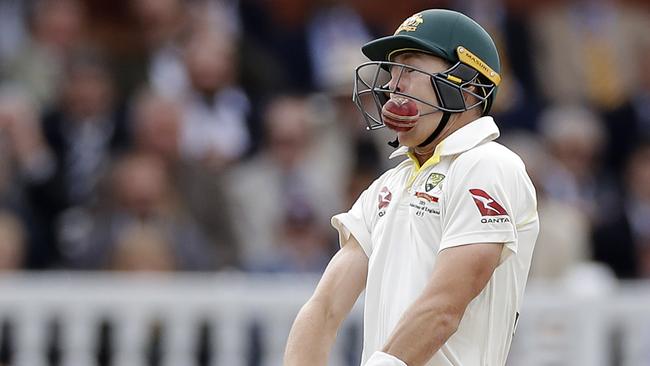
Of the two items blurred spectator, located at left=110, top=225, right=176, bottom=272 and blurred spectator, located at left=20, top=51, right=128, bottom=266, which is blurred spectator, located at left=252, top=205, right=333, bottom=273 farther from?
blurred spectator, located at left=20, top=51, right=128, bottom=266

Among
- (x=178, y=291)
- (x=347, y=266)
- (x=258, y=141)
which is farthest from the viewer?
(x=258, y=141)

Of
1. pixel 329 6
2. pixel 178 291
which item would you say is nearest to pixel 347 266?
pixel 178 291

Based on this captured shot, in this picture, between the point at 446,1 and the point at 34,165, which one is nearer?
the point at 34,165

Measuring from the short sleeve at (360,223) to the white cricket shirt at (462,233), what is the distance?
0.15 metres

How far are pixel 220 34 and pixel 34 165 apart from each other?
1.84 metres

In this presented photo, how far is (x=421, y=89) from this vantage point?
15.0ft

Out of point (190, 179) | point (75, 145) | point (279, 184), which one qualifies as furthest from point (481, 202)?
point (75, 145)

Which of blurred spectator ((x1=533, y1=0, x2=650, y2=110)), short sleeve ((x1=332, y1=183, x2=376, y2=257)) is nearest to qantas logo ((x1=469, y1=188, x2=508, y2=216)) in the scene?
short sleeve ((x1=332, y1=183, x2=376, y2=257))

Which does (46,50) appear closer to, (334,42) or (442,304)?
(334,42)

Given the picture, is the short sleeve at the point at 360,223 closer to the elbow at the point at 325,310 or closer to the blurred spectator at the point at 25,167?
the elbow at the point at 325,310

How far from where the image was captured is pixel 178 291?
29.1 ft

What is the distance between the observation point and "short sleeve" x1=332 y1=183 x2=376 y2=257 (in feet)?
15.9

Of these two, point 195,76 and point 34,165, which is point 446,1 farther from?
point 34,165

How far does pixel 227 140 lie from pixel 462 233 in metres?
5.94
